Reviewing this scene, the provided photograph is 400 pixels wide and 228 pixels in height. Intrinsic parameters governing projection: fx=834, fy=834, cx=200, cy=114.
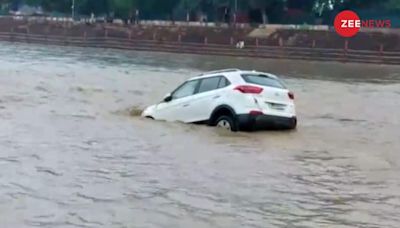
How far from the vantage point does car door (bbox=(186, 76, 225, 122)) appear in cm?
1758

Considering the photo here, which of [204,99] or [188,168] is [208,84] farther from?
[188,168]

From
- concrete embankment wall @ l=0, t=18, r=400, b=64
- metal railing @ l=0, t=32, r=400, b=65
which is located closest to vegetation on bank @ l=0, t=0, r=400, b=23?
concrete embankment wall @ l=0, t=18, r=400, b=64

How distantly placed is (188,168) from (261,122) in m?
4.35

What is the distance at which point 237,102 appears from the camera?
17.0 meters

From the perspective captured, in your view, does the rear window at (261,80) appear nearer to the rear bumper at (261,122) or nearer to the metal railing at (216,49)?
the rear bumper at (261,122)

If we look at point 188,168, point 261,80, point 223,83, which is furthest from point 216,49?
point 188,168

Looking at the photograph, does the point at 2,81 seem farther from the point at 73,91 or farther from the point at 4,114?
the point at 4,114

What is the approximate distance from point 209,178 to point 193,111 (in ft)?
19.8

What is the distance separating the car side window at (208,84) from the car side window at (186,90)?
0.22 meters

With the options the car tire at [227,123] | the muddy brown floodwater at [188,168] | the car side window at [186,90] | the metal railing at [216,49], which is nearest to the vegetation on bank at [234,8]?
the metal railing at [216,49]

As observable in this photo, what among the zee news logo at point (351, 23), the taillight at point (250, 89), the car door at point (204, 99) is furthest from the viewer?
the zee news logo at point (351, 23)

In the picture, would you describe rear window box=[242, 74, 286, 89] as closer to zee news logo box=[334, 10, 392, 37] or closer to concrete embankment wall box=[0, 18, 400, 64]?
concrete embankment wall box=[0, 18, 400, 64]

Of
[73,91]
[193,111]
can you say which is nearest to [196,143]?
[193,111]

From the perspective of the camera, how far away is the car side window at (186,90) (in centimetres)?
1827
